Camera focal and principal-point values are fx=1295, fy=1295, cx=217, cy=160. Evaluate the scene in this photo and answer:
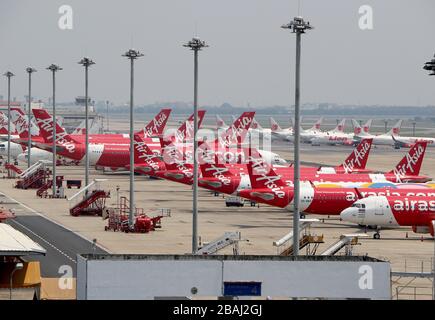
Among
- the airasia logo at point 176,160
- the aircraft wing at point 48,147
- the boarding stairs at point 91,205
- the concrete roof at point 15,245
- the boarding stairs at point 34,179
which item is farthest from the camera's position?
the aircraft wing at point 48,147

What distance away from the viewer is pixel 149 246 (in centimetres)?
10619

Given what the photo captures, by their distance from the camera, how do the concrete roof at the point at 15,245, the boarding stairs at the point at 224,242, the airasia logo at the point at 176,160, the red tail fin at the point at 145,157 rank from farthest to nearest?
the red tail fin at the point at 145,157 → the airasia logo at the point at 176,160 → the boarding stairs at the point at 224,242 → the concrete roof at the point at 15,245

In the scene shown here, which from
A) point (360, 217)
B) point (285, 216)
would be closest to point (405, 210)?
point (360, 217)

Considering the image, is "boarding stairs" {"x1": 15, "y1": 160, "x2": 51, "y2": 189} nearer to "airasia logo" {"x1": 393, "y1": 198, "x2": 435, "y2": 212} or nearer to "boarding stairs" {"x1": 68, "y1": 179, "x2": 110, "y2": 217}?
"boarding stairs" {"x1": 68, "y1": 179, "x2": 110, "y2": 217}

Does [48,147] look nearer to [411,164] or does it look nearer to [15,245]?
[411,164]

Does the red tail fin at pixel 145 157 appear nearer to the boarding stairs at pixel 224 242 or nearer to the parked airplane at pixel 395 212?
the parked airplane at pixel 395 212

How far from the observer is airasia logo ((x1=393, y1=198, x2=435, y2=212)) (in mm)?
115625

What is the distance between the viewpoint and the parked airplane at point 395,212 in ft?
380

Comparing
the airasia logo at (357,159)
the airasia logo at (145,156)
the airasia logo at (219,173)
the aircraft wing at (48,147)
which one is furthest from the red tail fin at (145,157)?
the airasia logo at (219,173)

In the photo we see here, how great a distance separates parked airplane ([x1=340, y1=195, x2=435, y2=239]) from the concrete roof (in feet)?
153

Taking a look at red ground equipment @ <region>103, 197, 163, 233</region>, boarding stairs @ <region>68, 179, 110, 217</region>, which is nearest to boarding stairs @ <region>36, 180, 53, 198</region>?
boarding stairs @ <region>68, 179, 110, 217</region>

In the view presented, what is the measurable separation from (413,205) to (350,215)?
5689 millimetres

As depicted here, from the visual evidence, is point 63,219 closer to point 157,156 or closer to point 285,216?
point 285,216

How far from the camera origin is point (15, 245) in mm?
66562
